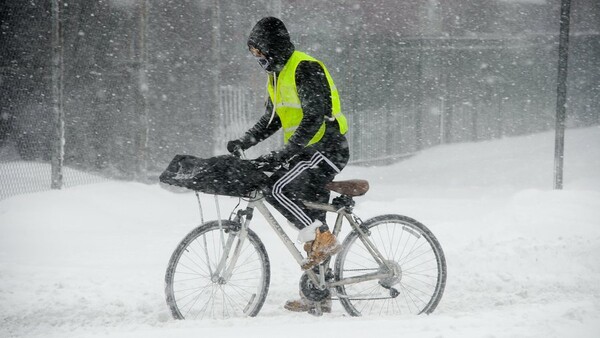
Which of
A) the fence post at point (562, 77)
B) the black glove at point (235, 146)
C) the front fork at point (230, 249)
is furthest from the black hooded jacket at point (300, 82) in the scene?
the fence post at point (562, 77)

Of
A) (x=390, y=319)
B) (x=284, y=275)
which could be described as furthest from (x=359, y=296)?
(x=284, y=275)

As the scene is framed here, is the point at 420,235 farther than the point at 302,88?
Yes

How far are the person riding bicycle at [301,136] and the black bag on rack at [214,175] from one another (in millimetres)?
115

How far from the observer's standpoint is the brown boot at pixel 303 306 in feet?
15.2

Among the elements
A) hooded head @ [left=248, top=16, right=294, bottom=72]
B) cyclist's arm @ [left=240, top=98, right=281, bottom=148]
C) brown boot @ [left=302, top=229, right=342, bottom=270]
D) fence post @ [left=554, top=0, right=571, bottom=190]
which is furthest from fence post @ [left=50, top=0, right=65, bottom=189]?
fence post @ [left=554, top=0, right=571, bottom=190]

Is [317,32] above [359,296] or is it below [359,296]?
above

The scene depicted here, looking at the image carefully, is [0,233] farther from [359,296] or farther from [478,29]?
[478,29]

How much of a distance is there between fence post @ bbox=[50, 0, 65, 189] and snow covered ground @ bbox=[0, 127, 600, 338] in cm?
39

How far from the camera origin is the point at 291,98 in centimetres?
431

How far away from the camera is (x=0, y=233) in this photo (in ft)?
21.9

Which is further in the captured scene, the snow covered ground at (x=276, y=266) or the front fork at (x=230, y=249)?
the front fork at (x=230, y=249)

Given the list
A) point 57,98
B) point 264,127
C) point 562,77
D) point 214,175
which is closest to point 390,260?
point 264,127

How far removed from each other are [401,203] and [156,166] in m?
4.09

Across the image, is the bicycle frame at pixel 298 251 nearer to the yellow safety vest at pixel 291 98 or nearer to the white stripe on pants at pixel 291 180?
the white stripe on pants at pixel 291 180
